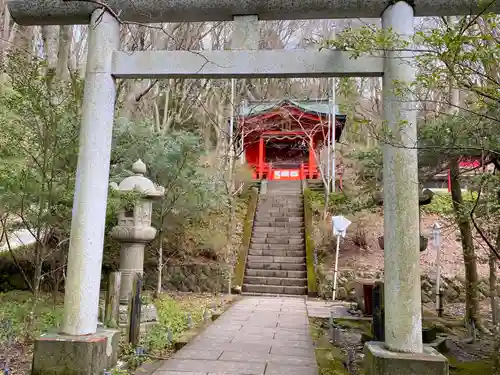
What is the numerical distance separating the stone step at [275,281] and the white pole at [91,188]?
7.50m

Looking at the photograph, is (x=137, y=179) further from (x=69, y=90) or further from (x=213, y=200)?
(x=213, y=200)

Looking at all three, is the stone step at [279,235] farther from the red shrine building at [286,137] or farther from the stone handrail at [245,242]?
the red shrine building at [286,137]

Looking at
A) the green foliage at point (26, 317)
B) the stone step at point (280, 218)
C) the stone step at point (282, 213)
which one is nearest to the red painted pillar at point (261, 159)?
the stone step at point (282, 213)

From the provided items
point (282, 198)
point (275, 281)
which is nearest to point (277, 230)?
point (275, 281)

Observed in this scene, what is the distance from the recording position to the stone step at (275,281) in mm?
10953

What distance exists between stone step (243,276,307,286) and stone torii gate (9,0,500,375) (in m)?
7.34

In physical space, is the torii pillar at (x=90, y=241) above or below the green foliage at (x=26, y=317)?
above

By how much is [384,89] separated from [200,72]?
185 cm

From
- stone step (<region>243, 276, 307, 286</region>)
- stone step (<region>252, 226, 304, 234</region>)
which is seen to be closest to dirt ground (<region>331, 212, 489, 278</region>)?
stone step (<region>243, 276, 307, 286</region>)

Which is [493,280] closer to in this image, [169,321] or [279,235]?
[169,321]

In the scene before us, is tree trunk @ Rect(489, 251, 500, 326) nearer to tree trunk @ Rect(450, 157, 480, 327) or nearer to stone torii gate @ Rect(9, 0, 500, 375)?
tree trunk @ Rect(450, 157, 480, 327)

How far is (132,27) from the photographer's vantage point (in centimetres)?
1145

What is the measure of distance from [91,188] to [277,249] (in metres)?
9.10

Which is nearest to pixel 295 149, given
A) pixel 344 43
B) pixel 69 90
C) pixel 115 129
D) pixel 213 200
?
pixel 213 200
